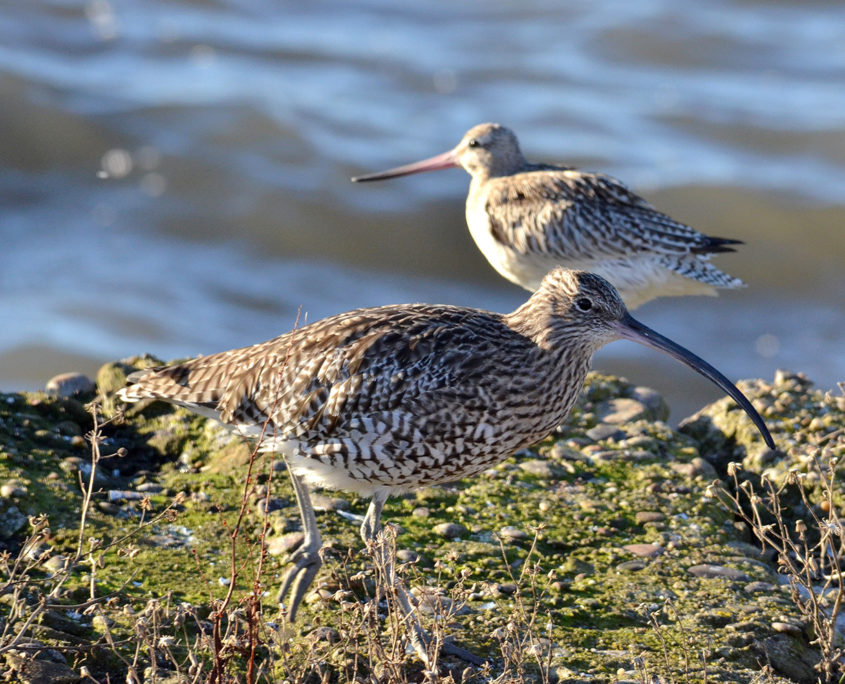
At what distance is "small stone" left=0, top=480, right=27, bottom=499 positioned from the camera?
558 cm

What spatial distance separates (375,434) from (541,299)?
1.05m

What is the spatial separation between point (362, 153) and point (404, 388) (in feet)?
43.7

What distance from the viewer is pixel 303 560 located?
517cm

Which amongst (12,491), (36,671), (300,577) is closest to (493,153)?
(12,491)

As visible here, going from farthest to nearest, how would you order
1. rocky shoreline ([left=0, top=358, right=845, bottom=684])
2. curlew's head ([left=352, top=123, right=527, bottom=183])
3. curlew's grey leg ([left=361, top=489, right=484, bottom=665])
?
curlew's head ([left=352, top=123, right=527, bottom=183]) < rocky shoreline ([left=0, top=358, right=845, bottom=684]) < curlew's grey leg ([left=361, top=489, right=484, bottom=665])

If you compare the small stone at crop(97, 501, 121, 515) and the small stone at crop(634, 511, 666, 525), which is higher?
the small stone at crop(634, 511, 666, 525)

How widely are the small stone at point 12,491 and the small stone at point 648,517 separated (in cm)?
286

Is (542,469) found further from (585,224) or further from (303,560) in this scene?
(585,224)

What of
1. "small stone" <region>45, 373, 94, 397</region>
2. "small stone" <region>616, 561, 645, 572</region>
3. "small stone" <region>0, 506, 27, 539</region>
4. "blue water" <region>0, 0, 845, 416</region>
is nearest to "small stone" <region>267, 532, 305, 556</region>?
"small stone" <region>0, 506, 27, 539</region>

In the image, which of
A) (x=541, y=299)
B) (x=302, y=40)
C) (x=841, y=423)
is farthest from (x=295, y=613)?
(x=302, y=40)

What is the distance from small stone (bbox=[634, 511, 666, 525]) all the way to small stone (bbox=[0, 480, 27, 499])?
2.86m

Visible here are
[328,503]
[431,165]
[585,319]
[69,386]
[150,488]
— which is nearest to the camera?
[585,319]

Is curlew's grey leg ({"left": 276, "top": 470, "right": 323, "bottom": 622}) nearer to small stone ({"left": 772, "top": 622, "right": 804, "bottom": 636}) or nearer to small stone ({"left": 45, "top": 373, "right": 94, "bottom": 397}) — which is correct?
small stone ({"left": 772, "top": 622, "right": 804, "bottom": 636})

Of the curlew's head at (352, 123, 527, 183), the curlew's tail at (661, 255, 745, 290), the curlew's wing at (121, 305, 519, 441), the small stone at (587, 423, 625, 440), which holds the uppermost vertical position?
the curlew's head at (352, 123, 527, 183)
